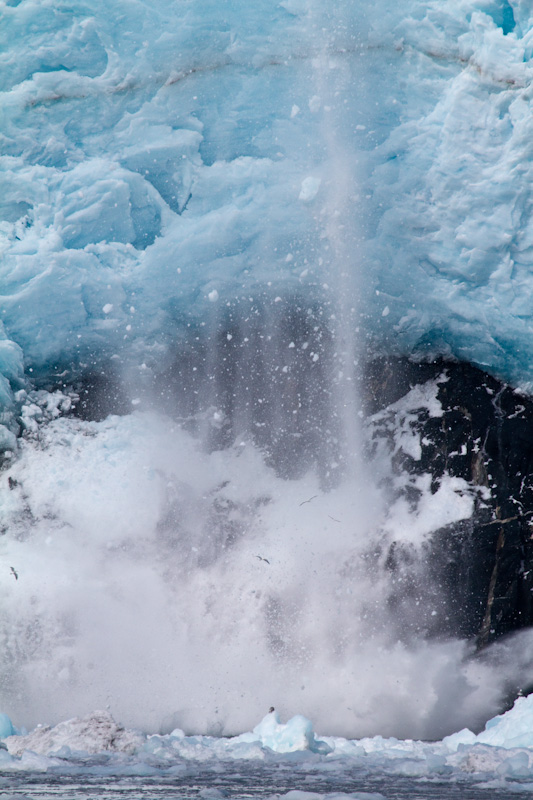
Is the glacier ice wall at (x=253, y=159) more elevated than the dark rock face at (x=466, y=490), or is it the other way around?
the glacier ice wall at (x=253, y=159)

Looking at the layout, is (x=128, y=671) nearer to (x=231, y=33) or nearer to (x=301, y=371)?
(x=301, y=371)

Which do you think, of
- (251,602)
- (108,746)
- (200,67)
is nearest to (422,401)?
(251,602)

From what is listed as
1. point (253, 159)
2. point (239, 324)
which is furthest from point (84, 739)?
point (253, 159)

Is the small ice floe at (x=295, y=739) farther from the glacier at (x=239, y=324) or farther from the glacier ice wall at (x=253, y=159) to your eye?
the glacier ice wall at (x=253, y=159)

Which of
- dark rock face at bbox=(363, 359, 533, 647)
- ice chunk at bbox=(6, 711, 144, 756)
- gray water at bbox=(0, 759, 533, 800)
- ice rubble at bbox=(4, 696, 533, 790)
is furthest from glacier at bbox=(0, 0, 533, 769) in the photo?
gray water at bbox=(0, 759, 533, 800)

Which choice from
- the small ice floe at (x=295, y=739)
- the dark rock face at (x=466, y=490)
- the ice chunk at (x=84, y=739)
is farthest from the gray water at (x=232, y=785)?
the dark rock face at (x=466, y=490)
